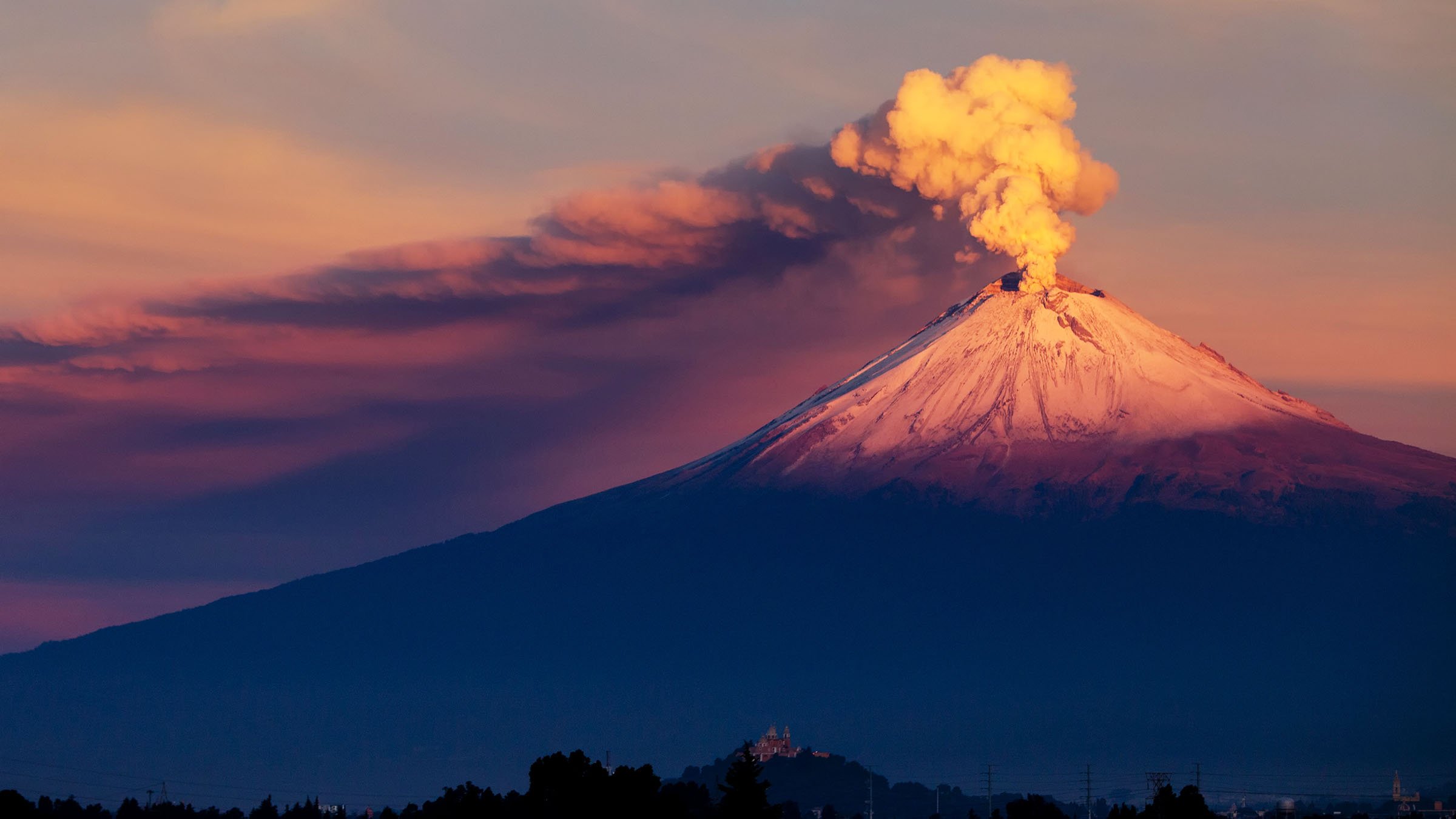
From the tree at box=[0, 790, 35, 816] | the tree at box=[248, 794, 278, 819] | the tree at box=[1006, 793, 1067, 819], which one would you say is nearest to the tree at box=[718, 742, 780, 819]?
the tree at box=[0, 790, 35, 816]

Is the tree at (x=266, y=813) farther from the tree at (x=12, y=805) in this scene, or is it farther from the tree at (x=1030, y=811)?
the tree at (x=12, y=805)

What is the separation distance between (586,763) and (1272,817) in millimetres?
107344

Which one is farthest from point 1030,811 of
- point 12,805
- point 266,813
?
point 266,813

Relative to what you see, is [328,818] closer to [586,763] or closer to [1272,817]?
[586,763]

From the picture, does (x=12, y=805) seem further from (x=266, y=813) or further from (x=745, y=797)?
(x=266, y=813)

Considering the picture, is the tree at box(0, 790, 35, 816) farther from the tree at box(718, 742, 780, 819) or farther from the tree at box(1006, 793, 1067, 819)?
the tree at box(1006, 793, 1067, 819)

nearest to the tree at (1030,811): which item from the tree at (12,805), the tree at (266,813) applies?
the tree at (12,805)

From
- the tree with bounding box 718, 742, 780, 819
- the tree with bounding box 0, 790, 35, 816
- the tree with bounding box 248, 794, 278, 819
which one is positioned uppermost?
the tree with bounding box 248, 794, 278, 819

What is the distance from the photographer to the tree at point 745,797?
63.8 meters

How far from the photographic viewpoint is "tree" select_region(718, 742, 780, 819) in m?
63.8

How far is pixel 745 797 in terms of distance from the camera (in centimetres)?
6438

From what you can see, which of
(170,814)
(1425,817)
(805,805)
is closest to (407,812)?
(170,814)

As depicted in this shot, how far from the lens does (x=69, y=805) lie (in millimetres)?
120375

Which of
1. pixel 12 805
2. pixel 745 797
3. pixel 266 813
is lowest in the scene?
pixel 745 797
